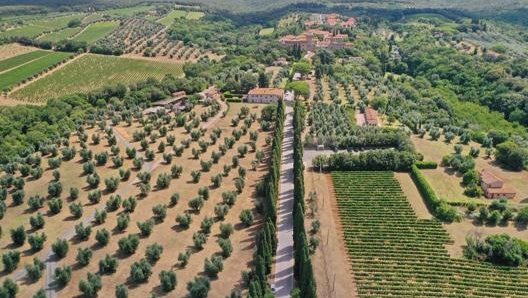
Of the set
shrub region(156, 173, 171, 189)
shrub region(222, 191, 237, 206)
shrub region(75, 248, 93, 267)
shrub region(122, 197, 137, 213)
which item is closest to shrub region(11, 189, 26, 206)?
shrub region(122, 197, 137, 213)

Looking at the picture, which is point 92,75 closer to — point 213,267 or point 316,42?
point 316,42

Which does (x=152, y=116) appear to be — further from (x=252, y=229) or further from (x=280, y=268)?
(x=280, y=268)

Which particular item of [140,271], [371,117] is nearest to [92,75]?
[371,117]

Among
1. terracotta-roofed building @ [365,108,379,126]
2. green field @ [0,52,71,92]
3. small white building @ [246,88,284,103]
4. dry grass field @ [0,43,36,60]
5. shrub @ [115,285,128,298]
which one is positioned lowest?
shrub @ [115,285,128,298]

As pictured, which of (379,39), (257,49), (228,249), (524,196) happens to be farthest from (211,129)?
(379,39)

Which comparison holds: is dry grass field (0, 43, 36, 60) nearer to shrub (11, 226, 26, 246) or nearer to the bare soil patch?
shrub (11, 226, 26, 246)

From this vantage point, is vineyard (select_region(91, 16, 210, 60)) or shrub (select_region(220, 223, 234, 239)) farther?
vineyard (select_region(91, 16, 210, 60))

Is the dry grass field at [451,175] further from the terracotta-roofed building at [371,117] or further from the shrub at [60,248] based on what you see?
the shrub at [60,248]
